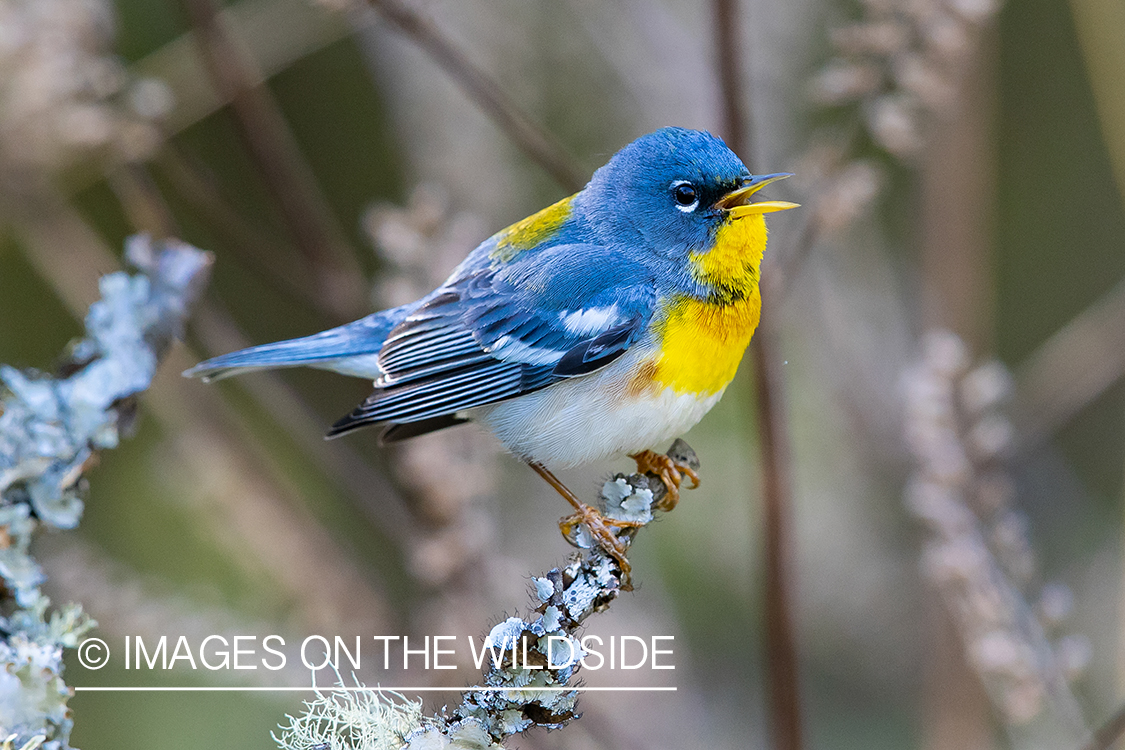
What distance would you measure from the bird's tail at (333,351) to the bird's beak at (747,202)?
2.58 ft

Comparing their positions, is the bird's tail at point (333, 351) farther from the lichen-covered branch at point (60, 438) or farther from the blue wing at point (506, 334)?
the lichen-covered branch at point (60, 438)

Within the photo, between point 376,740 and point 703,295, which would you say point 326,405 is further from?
point 376,740

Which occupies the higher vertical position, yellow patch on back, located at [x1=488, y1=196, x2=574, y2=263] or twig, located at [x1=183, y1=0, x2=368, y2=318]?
twig, located at [x1=183, y1=0, x2=368, y2=318]

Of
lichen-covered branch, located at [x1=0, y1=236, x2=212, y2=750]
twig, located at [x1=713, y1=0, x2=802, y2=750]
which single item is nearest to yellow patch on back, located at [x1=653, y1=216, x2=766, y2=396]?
twig, located at [x1=713, y1=0, x2=802, y2=750]

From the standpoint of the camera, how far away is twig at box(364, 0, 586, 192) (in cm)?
206

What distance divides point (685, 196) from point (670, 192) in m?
0.04

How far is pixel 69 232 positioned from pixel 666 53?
1.83 metres

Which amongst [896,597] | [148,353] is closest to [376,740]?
[148,353]

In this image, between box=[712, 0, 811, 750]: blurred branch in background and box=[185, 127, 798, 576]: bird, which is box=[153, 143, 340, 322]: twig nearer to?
box=[185, 127, 798, 576]: bird

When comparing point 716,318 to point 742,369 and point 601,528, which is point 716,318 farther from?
point 742,369

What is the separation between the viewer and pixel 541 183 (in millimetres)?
3709

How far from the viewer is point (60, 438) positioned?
158 cm

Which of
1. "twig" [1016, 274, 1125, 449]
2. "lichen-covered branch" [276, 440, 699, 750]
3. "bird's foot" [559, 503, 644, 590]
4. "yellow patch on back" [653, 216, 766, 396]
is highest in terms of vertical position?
"twig" [1016, 274, 1125, 449]

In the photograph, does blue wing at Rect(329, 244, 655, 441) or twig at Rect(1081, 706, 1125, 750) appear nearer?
twig at Rect(1081, 706, 1125, 750)
